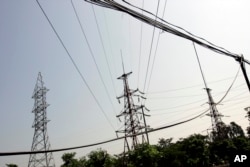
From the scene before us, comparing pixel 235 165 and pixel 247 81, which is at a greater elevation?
pixel 247 81

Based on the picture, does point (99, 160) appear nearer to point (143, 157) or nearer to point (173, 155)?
point (143, 157)

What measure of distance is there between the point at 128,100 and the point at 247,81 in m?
26.5

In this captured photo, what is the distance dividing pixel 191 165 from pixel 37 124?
22304mm

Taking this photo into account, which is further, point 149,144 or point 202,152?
point 202,152

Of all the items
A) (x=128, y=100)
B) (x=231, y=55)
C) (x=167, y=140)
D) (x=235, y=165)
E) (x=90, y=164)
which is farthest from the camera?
(x=167, y=140)

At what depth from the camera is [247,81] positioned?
9312mm

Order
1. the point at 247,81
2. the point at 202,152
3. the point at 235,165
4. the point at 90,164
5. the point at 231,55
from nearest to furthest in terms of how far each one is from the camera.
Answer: the point at 231,55 → the point at 247,81 → the point at 235,165 → the point at 90,164 → the point at 202,152

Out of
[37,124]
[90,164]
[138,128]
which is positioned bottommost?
[90,164]

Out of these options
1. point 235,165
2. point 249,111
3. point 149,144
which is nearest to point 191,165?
point 149,144

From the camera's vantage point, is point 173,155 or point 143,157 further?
point 173,155

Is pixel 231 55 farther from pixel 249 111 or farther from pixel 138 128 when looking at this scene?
pixel 249 111

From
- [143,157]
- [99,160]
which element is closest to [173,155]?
[143,157]

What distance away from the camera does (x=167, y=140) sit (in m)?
125

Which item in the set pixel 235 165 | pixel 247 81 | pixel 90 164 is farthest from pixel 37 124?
pixel 247 81
